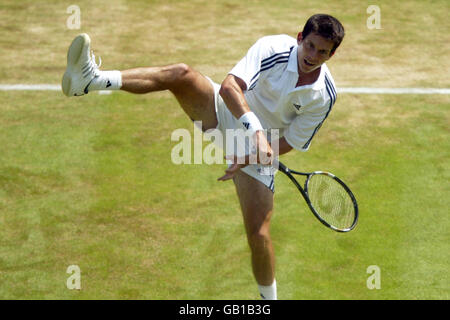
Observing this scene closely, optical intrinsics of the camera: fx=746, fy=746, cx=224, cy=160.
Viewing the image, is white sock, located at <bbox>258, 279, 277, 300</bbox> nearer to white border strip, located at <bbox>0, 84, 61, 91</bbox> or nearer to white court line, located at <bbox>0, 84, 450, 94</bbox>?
white court line, located at <bbox>0, 84, 450, 94</bbox>

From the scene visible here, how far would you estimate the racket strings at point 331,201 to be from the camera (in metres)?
7.27

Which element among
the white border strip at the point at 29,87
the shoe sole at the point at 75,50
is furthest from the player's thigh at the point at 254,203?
the white border strip at the point at 29,87

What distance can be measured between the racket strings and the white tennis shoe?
2.35m

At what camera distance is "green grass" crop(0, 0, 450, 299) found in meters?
7.66

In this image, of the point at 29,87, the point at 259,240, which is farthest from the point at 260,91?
the point at 29,87

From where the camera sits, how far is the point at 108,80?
6527 millimetres

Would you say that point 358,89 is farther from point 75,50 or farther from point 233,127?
point 75,50

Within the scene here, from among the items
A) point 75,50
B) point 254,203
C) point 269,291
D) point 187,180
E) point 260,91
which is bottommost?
point 269,291

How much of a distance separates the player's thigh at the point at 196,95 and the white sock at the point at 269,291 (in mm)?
1646

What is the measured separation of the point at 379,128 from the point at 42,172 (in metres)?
4.61

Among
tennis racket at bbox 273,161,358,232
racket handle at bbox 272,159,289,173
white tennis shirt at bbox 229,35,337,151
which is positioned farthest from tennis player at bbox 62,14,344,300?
tennis racket at bbox 273,161,358,232

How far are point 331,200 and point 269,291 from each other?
1104mm

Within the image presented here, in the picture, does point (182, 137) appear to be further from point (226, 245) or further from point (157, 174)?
point (226, 245)

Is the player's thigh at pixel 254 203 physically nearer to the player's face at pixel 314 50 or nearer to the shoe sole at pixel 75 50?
the player's face at pixel 314 50
